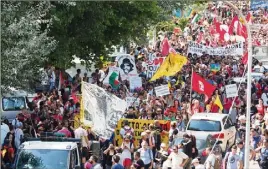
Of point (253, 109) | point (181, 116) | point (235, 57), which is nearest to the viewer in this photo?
point (181, 116)

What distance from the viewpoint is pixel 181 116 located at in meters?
27.7

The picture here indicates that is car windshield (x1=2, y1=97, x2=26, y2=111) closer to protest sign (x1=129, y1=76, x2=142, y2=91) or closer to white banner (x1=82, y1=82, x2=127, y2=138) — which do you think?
protest sign (x1=129, y1=76, x2=142, y2=91)

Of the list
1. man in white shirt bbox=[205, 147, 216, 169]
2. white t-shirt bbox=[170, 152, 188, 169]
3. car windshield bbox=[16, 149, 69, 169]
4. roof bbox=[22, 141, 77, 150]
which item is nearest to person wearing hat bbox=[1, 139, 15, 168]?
roof bbox=[22, 141, 77, 150]

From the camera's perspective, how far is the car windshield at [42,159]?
1952 centimetres

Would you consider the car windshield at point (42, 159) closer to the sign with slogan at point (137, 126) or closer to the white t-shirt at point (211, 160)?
the white t-shirt at point (211, 160)

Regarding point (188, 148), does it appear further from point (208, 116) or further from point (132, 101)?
point (132, 101)

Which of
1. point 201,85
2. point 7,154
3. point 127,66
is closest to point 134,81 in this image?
point 127,66

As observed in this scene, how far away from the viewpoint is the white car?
26.4 metres

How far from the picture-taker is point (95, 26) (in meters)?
32.0

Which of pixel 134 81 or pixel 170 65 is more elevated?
pixel 170 65

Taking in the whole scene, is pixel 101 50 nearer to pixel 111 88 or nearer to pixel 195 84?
pixel 111 88

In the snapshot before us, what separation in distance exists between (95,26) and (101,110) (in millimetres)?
7044

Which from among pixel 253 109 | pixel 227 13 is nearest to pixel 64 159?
pixel 253 109

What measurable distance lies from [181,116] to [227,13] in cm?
4525
